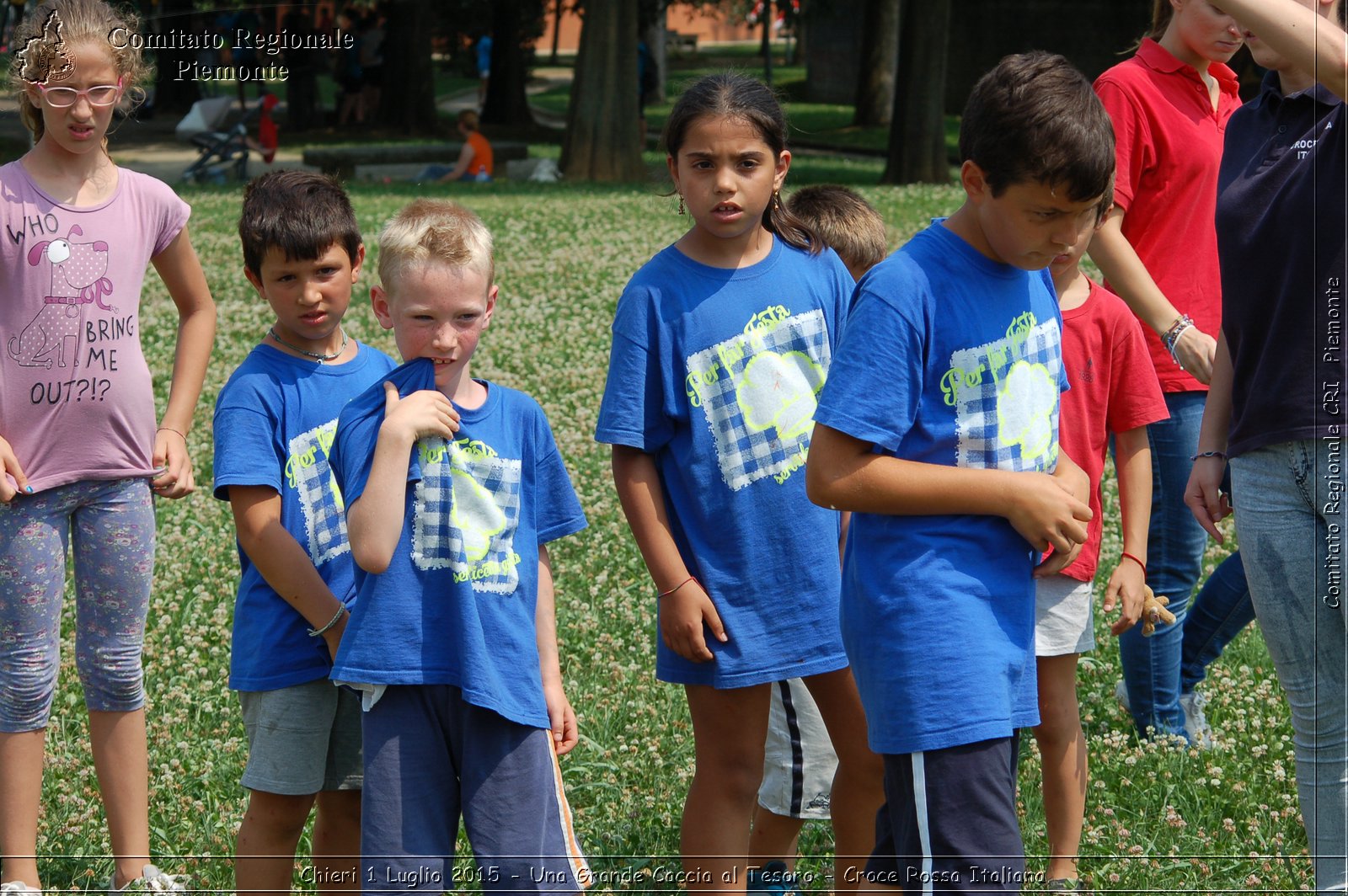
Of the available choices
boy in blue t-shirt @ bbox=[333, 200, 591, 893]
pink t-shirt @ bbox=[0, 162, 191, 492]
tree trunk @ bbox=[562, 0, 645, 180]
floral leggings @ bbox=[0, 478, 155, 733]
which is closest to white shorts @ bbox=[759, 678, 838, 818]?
boy in blue t-shirt @ bbox=[333, 200, 591, 893]

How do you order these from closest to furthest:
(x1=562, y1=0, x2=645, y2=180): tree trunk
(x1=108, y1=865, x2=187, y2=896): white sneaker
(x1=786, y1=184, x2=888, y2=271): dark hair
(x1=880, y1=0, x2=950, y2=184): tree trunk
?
(x1=108, y1=865, x2=187, y2=896): white sneaker
(x1=786, y1=184, x2=888, y2=271): dark hair
(x1=562, y1=0, x2=645, y2=180): tree trunk
(x1=880, y1=0, x2=950, y2=184): tree trunk

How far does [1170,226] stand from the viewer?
4.61 m

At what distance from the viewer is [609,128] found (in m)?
24.7

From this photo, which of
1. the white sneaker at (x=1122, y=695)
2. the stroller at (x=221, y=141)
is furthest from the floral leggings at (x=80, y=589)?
the stroller at (x=221, y=141)

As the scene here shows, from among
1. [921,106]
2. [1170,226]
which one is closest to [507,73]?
[921,106]

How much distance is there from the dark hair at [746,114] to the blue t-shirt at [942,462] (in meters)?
0.74

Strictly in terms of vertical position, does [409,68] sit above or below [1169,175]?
above

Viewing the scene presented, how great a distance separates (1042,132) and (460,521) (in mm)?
1419

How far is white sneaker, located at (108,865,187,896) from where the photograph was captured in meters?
3.91

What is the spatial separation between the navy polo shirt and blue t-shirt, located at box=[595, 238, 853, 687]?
39.2 inches

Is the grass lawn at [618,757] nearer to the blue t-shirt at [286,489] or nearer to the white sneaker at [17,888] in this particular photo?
the white sneaker at [17,888]

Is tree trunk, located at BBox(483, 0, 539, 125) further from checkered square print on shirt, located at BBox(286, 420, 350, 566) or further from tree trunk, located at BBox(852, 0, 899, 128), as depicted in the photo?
checkered square print on shirt, located at BBox(286, 420, 350, 566)

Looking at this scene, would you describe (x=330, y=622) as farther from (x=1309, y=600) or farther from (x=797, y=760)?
(x=1309, y=600)

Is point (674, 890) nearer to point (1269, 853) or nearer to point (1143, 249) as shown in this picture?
point (1269, 853)
